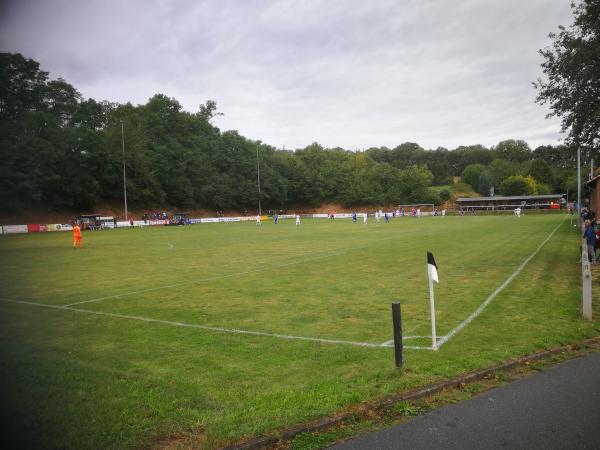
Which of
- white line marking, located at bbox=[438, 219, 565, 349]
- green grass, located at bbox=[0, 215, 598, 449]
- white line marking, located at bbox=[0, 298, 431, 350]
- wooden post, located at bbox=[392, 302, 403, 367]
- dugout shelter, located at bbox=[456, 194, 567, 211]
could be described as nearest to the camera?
green grass, located at bbox=[0, 215, 598, 449]

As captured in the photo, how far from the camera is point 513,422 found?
15.9 feet

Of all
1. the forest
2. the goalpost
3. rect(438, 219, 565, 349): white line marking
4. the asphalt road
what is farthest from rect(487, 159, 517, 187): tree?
the asphalt road

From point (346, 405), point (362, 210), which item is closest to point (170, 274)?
point (346, 405)

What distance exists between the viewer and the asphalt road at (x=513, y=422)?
444 cm

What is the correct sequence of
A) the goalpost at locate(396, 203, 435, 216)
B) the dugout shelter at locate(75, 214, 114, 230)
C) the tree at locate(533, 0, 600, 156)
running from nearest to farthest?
the tree at locate(533, 0, 600, 156) → the dugout shelter at locate(75, 214, 114, 230) → the goalpost at locate(396, 203, 435, 216)

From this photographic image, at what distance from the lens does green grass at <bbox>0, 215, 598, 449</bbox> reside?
4.84 m

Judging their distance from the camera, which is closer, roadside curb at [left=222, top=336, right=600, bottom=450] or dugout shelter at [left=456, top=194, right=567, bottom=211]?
roadside curb at [left=222, top=336, right=600, bottom=450]

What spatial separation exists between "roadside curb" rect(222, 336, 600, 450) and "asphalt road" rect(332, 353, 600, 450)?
368 mm

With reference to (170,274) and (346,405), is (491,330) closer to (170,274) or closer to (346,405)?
(346,405)

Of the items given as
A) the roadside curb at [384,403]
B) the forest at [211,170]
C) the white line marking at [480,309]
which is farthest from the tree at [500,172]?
the roadside curb at [384,403]

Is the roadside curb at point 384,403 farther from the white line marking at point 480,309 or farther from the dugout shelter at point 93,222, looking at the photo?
the dugout shelter at point 93,222

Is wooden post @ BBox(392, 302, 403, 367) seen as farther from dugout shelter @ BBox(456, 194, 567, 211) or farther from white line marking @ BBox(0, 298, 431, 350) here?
dugout shelter @ BBox(456, 194, 567, 211)

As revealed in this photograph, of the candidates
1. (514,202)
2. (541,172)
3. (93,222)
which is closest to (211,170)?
(93,222)

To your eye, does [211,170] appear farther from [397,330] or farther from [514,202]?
[397,330]
